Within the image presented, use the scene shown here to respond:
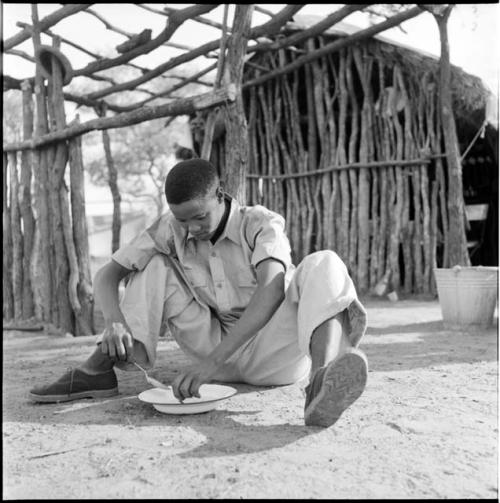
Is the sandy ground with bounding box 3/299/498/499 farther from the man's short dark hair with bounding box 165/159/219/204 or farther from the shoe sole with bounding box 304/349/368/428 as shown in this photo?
the man's short dark hair with bounding box 165/159/219/204

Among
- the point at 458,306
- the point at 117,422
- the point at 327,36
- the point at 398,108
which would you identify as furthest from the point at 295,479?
the point at 327,36

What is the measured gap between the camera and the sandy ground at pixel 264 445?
1.65 metres

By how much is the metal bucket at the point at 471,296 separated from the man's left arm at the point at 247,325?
3051mm

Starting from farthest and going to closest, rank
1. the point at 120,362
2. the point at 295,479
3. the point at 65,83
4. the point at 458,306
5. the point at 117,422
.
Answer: the point at 65,83 < the point at 458,306 < the point at 120,362 < the point at 117,422 < the point at 295,479

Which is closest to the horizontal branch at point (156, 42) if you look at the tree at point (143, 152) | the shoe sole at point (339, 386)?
the shoe sole at point (339, 386)

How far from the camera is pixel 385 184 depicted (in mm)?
7715

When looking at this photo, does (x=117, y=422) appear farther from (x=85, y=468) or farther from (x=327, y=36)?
(x=327, y=36)

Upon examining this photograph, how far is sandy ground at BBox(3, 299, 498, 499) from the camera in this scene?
1.65 metres

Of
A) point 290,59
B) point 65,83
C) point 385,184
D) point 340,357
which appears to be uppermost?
point 290,59

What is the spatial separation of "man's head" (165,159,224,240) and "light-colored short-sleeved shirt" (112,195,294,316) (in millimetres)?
129

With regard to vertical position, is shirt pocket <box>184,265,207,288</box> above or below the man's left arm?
above

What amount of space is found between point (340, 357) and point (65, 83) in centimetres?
448

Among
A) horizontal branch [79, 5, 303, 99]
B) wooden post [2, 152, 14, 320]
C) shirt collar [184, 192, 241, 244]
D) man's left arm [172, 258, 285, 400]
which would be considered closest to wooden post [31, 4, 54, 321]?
wooden post [2, 152, 14, 320]

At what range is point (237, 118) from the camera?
4488 millimetres
